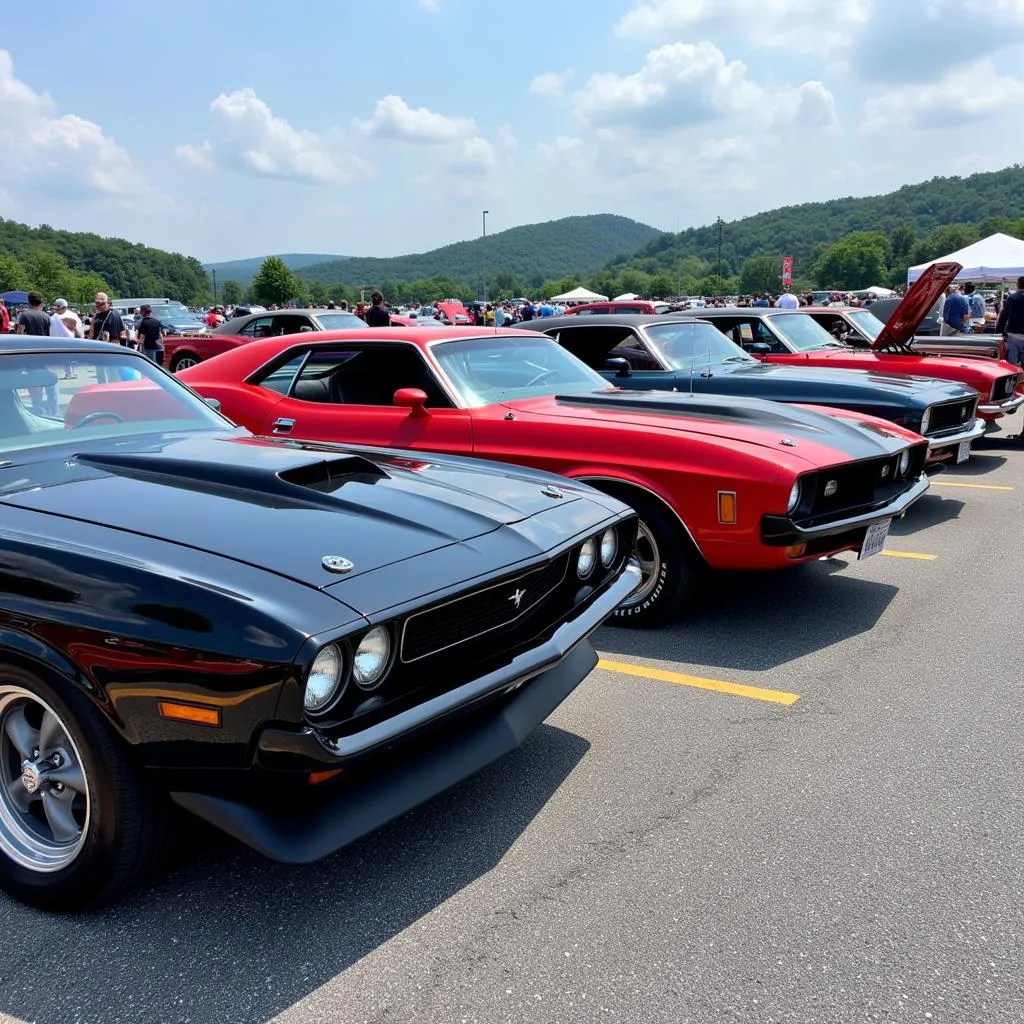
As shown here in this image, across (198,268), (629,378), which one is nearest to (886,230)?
(198,268)

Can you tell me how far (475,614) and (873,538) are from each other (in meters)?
2.78

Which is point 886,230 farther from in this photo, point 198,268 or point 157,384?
point 157,384

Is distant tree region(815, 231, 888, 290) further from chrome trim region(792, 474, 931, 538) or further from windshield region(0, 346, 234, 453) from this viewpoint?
windshield region(0, 346, 234, 453)

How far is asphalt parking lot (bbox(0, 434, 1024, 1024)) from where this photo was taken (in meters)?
1.99

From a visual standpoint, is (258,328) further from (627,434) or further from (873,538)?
(873,538)

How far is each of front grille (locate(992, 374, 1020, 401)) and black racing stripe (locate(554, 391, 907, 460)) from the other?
14.5 ft

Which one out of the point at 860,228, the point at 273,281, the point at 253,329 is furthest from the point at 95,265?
the point at 253,329

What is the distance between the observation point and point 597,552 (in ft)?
9.97

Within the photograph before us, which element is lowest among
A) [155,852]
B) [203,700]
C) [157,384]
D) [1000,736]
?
[1000,736]

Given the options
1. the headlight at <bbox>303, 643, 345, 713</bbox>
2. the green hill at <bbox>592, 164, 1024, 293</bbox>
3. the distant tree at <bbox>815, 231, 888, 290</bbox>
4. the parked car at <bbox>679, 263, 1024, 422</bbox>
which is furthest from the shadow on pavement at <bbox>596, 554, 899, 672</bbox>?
the distant tree at <bbox>815, 231, 888, 290</bbox>

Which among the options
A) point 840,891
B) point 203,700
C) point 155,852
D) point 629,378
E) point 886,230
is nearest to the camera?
point 203,700

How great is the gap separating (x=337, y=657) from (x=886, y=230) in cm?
14080

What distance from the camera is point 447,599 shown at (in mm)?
2221

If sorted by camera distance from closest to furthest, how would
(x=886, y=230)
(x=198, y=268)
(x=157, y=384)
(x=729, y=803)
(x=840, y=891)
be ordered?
(x=840, y=891)
(x=729, y=803)
(x=157, y=384)
(x=886, y=230)
(x=198, y=268)
